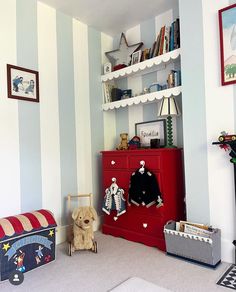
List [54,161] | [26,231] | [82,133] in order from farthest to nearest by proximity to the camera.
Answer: [82,133] → [54,161] → [26,231]

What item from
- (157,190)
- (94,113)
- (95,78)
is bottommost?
(157,190)

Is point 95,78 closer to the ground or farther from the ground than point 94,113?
farther from the ground

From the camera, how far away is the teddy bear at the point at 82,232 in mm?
2484

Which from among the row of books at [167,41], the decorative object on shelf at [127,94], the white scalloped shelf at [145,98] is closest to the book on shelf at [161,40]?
the row of books at [167,41]

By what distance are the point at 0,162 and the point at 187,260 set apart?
1.92 metres

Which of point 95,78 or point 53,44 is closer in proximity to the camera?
point 53,44

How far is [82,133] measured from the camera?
3146 mm

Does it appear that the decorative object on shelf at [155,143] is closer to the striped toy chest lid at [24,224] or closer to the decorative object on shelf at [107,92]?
the decorative object on shelf at [107,92]

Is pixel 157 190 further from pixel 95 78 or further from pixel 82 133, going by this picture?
pixel 95 78

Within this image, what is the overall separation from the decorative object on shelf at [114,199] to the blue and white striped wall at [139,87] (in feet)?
2.42

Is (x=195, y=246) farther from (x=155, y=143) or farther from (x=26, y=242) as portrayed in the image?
(x=26, y=242)

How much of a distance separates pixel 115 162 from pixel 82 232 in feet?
2.82

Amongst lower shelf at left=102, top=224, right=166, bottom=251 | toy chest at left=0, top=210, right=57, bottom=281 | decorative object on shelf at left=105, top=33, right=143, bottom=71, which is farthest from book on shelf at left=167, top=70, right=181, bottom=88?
toy chest at left=0, top=210, right=57, bottom=281

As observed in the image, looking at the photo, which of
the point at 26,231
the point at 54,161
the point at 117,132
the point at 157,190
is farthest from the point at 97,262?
the point at 117,132
